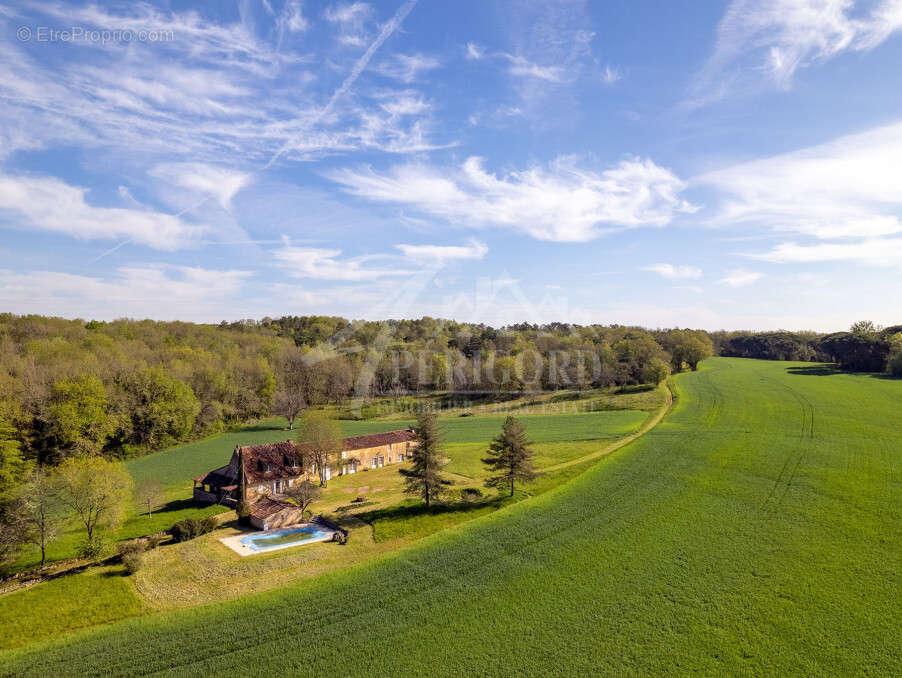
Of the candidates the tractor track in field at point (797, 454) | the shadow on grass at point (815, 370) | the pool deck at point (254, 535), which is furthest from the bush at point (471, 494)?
the shadow on grass at point (815, 370)

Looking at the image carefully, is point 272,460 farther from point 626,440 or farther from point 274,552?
point 626,440

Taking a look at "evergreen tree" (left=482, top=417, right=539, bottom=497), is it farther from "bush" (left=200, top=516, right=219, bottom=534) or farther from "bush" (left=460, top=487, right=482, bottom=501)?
"bush" (left=200, top=516, right=219, bottom=534)

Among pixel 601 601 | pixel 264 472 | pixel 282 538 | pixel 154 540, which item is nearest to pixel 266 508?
pixel 282 538

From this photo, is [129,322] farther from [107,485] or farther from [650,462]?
[650,462]

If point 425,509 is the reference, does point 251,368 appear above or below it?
above

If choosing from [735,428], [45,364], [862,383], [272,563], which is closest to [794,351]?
[862,383]

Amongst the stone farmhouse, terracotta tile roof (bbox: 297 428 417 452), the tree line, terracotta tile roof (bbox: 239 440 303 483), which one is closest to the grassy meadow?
the stone farmhouse

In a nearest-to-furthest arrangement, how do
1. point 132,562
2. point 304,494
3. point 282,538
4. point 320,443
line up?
point 132,562
point 282,538
point 304,494
point 320,443
